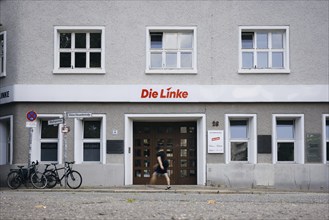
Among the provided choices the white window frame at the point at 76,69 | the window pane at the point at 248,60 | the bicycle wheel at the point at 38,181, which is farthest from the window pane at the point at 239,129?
the bicycle wheel at the point at 38,181

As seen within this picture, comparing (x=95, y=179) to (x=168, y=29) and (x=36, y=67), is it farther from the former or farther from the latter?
(x=168, y=29)

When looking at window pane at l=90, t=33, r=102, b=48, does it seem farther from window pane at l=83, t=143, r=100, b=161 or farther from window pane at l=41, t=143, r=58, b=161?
window pane at l=41, t=143, r=58, b=161

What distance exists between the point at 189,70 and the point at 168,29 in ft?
6.10

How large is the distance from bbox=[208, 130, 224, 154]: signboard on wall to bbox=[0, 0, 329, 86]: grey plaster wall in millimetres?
2056

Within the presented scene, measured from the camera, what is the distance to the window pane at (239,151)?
25.7m

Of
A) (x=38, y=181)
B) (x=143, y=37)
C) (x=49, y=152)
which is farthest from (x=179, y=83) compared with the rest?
(x=38, y=181)

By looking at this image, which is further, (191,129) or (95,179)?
(191,129)

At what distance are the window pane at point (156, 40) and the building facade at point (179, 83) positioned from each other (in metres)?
0.18

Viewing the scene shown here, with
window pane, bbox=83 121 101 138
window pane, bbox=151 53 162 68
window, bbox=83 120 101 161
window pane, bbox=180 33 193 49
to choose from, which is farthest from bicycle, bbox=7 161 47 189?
window pane, bbox=180 33 193 49

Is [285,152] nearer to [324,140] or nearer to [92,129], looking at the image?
[324,140]

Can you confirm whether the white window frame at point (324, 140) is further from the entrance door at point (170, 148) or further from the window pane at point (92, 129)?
the window pane at point (92, 129)

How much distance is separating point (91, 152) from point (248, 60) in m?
7.43

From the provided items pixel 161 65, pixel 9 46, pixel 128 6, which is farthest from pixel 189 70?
pixel 9 46

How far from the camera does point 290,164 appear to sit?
25.3 metres
